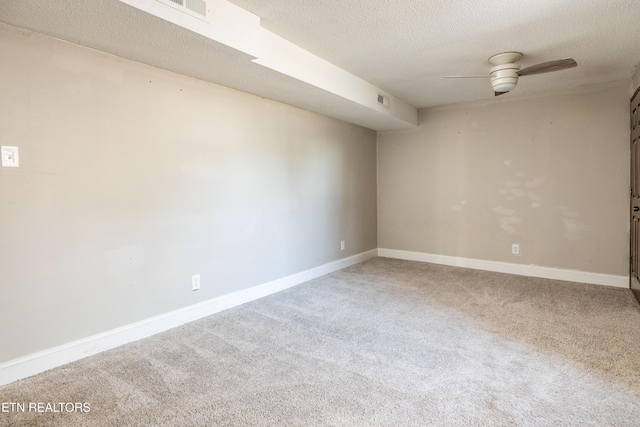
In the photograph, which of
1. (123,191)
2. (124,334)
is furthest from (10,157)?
(124,334)

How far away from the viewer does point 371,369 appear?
82.5 inches

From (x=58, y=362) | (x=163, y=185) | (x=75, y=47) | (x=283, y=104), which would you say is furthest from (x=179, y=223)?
(x=283, y=104)

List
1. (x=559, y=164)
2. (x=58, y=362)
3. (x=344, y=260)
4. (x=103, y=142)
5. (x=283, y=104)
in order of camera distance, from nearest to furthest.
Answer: (x=58, y=362) → (x=103, y=142) → (x=283, y=104) → (x=559, y=164) → (x=344, y=260)

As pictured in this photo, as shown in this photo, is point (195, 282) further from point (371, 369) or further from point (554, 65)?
point (554, 65)

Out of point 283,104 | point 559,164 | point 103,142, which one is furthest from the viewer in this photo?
point 559,164

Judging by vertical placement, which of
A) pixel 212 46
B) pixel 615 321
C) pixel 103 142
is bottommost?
pixel 615 321

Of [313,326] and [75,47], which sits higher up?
[75,47]

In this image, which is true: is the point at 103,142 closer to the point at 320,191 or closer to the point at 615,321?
the point at 320,191

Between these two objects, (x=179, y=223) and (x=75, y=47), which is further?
(x=179, y=223)

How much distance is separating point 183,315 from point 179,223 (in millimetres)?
766

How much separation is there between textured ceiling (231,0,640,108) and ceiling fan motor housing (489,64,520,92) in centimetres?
13

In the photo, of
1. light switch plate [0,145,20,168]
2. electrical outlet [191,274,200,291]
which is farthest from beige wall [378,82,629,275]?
light switch plate [0,145,20,168]

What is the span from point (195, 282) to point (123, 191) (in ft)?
3.15

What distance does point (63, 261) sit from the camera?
221 cm
